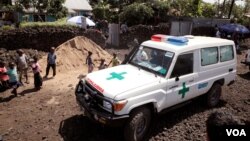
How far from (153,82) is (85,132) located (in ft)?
6.90

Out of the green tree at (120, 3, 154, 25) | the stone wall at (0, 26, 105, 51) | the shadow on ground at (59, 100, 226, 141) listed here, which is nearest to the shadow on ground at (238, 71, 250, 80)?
the shadow on ground at (59, 100, 226, 141)

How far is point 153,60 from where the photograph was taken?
21.5 feet

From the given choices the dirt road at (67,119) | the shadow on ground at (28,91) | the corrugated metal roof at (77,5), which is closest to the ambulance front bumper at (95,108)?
the dirt road at (67,119)

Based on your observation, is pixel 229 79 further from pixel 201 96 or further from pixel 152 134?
pixel 152 134

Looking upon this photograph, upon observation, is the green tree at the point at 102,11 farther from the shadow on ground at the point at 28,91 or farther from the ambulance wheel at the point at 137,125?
the ambulance wheel at the point at 137,125

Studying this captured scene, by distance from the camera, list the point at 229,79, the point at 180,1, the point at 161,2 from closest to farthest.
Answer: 1. the point at 229,79
2. the point at 161,2
3. the point at 180,1

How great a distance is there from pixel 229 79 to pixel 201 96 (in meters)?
1.23

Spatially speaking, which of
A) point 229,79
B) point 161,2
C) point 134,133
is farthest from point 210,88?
point 161,2

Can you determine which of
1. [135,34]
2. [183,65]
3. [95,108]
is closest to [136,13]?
[135,34]

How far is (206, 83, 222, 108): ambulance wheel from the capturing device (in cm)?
769

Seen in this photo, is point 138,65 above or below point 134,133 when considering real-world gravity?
above

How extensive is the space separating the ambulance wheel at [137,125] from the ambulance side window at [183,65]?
1.19m

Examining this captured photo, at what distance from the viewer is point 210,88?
7578 mm

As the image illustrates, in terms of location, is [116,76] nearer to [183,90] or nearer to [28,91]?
[183,90]
